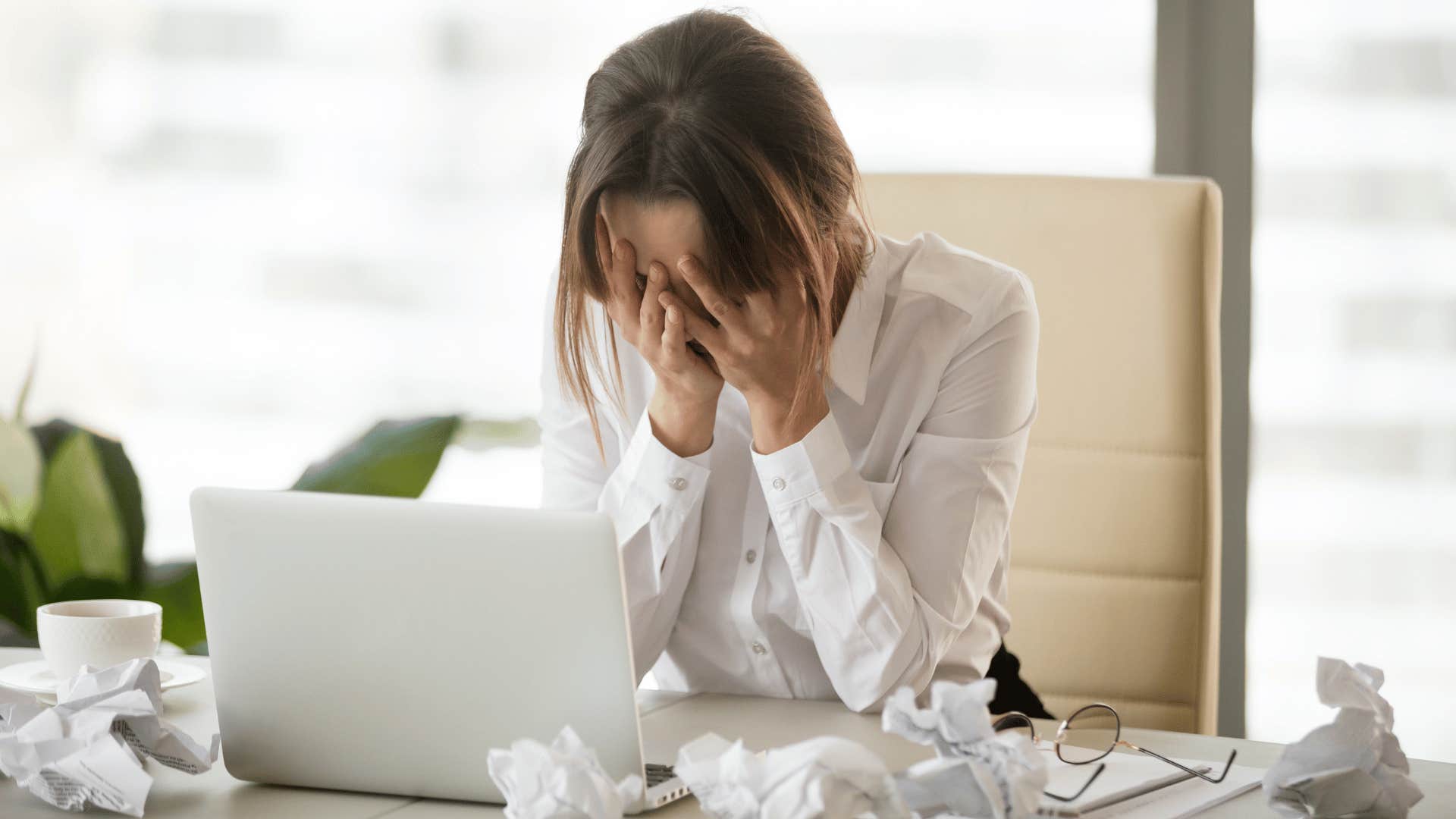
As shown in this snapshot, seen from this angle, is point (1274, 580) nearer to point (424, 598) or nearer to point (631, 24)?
point (631, 24)

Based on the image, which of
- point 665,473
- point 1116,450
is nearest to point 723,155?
point 665,473

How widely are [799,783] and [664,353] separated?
60 cm

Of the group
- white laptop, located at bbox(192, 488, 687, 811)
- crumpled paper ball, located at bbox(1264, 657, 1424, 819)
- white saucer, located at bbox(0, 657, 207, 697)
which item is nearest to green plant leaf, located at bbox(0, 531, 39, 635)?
white saucer, located at bbox(0, 657, 207, 697)

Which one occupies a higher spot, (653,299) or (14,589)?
(653,299)

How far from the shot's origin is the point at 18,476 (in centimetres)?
194

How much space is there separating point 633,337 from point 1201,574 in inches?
28.8

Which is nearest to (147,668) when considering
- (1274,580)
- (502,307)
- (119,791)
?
(119,791)

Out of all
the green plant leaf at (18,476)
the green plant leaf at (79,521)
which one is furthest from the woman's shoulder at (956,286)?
the green plant leaf at (18,476)

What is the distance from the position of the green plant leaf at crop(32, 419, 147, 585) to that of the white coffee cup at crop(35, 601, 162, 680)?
84 centimetres

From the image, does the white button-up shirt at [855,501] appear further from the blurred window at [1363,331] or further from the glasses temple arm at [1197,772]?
the blurred window at [1363,331]

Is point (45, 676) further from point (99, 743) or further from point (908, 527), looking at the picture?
point (908, 527)

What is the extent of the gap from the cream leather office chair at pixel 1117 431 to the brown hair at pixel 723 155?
0.40m

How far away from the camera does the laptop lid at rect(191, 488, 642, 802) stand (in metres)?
0.78

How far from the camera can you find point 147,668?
0.88m
